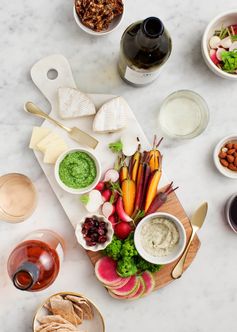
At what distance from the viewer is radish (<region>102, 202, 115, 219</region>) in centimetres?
162

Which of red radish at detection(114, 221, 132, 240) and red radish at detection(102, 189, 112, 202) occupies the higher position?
red radish at detection(102, 189, 112, 202)

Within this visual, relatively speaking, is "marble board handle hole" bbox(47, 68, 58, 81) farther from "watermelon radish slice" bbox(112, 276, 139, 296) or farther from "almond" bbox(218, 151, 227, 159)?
"watermelon radish slice" bbox(112, 276, 139, 296)

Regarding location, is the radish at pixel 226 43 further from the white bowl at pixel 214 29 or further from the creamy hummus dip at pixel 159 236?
the creamy hummus dip at pixel 159 236

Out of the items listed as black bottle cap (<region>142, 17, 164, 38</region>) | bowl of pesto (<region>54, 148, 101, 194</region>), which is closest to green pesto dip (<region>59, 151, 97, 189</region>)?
bowl of pesto (<region>54, 148, 101, 194</region>)

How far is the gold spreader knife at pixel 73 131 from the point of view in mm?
1629

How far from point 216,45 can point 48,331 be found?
1031 mm

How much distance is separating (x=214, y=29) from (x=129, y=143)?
45 cm

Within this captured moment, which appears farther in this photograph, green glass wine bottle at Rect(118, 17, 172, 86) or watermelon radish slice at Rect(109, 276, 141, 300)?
watermelon radish slice at Rect(109, 276, 141, 300)

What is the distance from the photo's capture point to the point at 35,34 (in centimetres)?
168

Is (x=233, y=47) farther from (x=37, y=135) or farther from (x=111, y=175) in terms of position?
(x=37, y=135)

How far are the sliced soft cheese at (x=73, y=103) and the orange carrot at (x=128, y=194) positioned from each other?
249mm

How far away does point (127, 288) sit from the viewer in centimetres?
161

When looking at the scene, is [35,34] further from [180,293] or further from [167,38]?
[180,293]

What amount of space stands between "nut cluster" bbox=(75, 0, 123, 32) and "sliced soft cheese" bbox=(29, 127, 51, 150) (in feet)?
1.16
